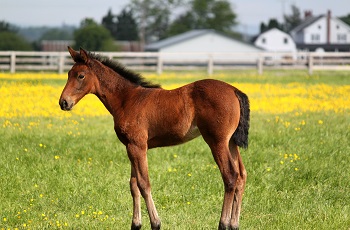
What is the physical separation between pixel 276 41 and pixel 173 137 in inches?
4792

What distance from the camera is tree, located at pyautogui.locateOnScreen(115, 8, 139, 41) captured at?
121500 mm

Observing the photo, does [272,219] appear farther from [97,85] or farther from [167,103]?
[97,85]

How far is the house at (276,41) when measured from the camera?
128 m

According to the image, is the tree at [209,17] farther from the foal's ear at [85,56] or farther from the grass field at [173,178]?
the foal's ear at [85,56]

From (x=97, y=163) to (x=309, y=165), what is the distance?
10.7 ft

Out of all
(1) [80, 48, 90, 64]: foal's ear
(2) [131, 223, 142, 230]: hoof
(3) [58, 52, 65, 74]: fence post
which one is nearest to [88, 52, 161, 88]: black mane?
(1) [80, 48, 90, 64]: foal's ear

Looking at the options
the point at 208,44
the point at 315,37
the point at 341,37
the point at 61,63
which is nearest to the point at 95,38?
the point at 208,44

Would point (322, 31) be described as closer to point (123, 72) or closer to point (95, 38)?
point (95, 38)

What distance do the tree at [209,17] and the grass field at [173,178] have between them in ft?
375

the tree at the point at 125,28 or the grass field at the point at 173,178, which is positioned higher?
the tree at the point at 125,28

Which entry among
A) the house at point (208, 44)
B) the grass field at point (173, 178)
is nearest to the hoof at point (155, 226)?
the grass field at point (173, 178)

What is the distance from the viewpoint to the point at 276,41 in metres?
128

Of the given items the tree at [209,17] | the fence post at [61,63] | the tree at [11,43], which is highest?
the tree at [209,17]

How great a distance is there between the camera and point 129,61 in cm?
4216
